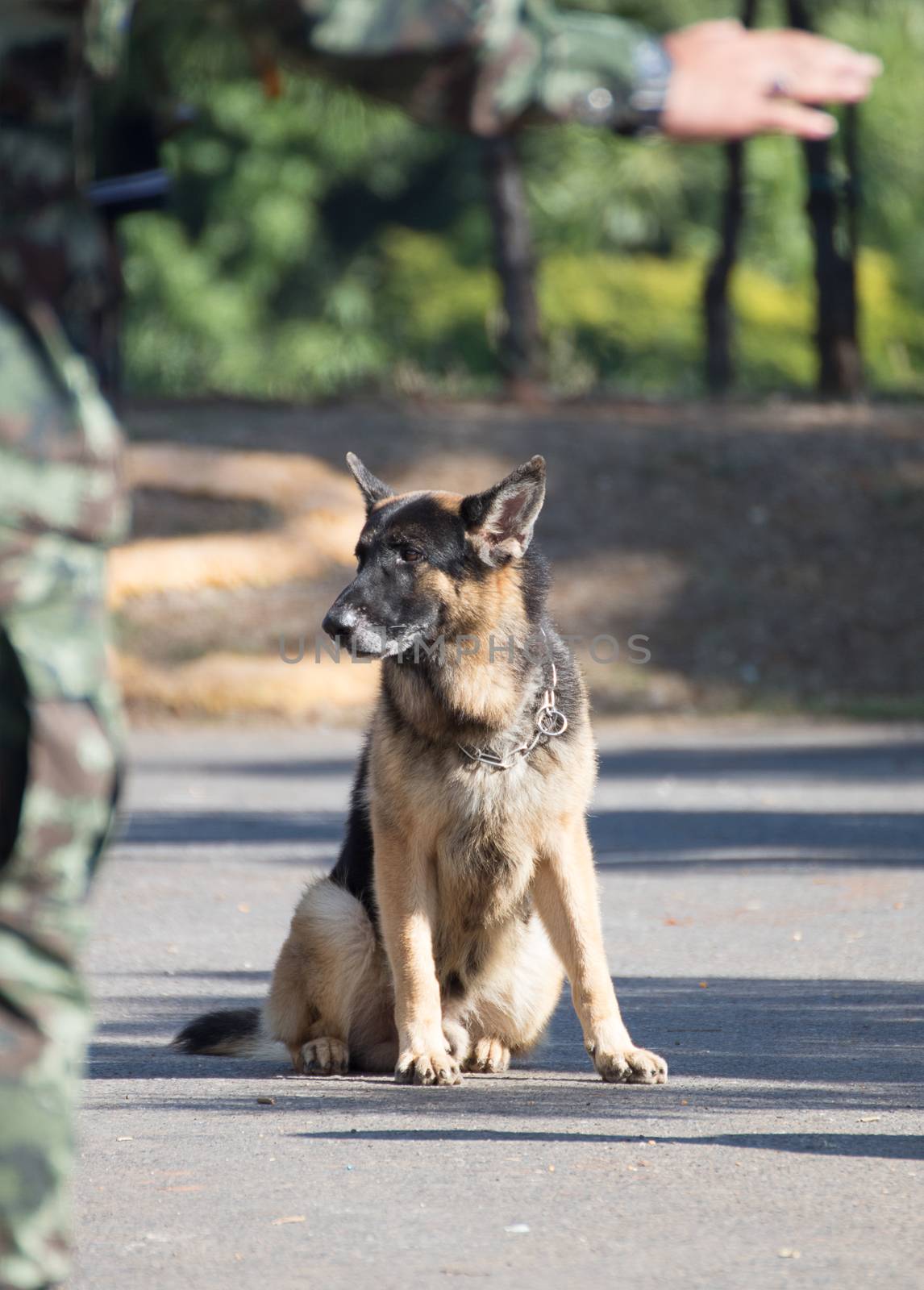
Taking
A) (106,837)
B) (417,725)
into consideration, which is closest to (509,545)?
(417,725)

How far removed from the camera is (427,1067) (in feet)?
17.1

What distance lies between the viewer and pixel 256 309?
42.6 m

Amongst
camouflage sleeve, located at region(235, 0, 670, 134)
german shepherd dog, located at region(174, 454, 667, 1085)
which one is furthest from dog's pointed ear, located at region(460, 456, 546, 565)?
camouflage sleeve, located at region(235, 0, 670, 134)

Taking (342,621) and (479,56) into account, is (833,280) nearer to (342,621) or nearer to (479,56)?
(342,621)

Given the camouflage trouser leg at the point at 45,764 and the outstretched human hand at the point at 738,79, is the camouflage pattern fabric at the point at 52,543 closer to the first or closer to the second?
the camouflage trouser leg at the point at 45,764

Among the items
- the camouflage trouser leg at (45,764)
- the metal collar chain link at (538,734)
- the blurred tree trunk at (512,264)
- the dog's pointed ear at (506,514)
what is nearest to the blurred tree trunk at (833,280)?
the blurred tree trunk at (512,264)

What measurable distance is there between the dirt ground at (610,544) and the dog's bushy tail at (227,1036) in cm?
1054

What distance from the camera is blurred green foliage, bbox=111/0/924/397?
39594 mm

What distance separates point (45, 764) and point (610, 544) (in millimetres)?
16554

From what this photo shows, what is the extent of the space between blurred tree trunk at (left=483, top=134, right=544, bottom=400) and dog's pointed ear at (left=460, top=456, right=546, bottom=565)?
1858cm

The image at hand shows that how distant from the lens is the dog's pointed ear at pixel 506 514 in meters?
5.56

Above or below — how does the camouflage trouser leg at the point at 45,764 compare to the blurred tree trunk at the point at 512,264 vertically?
below

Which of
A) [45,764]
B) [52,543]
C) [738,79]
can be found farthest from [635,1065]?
[52,543]

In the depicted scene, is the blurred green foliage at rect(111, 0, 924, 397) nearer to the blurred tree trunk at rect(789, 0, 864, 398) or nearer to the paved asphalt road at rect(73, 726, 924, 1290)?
the blurred tree trunk at rect(789, 0, 864, 398)
